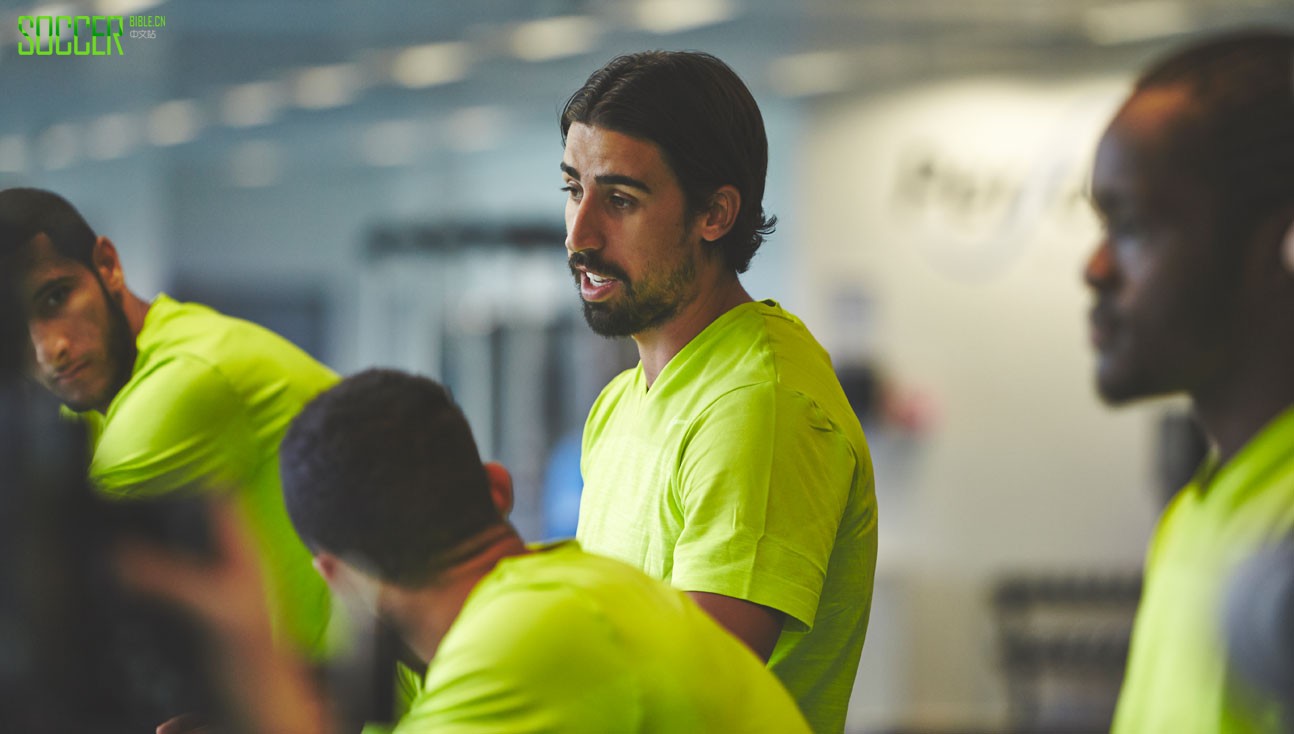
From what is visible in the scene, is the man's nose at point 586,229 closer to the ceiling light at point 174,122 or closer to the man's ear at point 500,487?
the man's ear at point 500,487

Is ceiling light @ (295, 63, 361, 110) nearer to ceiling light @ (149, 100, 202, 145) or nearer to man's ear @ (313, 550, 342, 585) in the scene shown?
ceiling light @ (149, 100, 202, 145)

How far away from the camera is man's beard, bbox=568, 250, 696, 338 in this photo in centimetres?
166

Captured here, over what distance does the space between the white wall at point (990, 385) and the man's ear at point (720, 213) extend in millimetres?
4806

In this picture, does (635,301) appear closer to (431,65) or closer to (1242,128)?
(1242,128)

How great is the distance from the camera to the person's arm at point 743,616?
1.46 m

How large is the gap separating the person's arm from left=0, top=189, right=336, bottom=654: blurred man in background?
41cm

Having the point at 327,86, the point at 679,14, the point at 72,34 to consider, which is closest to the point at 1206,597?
the point at 72,34

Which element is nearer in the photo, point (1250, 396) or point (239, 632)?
point (1250, 396)

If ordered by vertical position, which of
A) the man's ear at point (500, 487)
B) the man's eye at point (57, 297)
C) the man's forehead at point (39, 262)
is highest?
the man's forehead at point (39, 262)

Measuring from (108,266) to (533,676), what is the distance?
863mm

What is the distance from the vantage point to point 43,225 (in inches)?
60.4

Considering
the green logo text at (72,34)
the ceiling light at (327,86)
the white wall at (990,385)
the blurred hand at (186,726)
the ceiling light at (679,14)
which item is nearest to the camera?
the blurred hand at (186,726)

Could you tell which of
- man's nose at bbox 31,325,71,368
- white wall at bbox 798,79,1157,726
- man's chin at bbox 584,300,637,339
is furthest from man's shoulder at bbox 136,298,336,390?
white wall at bbox 798,79,1157,726

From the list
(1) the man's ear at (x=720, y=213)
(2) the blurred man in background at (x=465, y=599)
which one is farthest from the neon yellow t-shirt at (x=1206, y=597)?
(1) the man's ear at (x=720, y=213)
